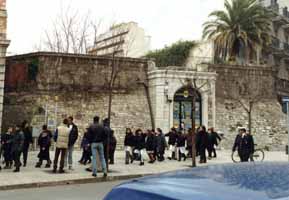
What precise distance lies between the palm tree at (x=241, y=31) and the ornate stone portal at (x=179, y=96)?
8830 mm

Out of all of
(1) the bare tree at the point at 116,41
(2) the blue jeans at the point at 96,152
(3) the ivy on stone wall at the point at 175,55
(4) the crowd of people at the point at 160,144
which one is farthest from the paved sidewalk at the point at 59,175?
(3) the ivy on stone wall at the point at 175,55

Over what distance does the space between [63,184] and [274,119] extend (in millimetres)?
24194

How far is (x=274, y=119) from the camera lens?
35406mm

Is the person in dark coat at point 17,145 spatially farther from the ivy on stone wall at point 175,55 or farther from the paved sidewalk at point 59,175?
the ivy on stone wall at point 175,55

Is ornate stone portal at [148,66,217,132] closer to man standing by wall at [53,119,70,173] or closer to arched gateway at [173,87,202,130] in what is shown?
arched gateway at [173,87,202,130]

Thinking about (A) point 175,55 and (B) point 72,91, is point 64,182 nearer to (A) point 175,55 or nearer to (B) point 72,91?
(B) point 72,91

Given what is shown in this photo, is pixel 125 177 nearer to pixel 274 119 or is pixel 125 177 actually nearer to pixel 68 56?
pixel 68 56

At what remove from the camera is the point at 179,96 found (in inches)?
1271

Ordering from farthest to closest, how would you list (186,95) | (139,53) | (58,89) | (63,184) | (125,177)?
(139,53) < (186,95) < (58,89) < (125,177) < (63,184)

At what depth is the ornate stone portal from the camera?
103ft

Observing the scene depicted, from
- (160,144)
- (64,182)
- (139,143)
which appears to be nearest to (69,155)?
(64,182)

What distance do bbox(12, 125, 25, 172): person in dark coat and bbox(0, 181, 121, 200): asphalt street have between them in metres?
3.33

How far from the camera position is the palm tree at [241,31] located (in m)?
41.4

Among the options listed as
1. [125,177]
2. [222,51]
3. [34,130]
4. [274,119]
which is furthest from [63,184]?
[222,51]
